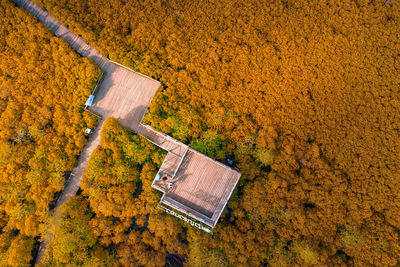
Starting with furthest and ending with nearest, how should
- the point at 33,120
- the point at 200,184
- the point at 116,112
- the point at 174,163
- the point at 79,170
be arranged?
the point at 116,112 < the point at 79,170 < the point at 33,120 < the point at 174,163 < the point at 200,184

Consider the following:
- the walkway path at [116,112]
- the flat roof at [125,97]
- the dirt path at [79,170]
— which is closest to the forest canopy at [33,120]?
the dirt path at [79,170]

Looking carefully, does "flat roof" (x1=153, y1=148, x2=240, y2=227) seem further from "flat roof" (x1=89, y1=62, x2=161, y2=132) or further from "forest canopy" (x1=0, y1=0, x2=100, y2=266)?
"forest canopy" (x1=0, y1=0, x2=100, y2=266)

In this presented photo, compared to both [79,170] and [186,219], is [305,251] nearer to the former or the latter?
[186,219]

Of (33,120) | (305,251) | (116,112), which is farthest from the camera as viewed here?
(116,112)

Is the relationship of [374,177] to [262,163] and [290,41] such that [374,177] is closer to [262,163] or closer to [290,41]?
[262,163]

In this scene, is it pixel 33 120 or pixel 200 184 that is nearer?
pixel 200 184

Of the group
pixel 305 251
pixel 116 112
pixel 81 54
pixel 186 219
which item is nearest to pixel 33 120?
pixel 116 112

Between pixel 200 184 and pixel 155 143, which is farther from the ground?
pixel 155 143

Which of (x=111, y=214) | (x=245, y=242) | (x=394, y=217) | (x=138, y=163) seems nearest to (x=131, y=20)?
(x=138, y=163)
